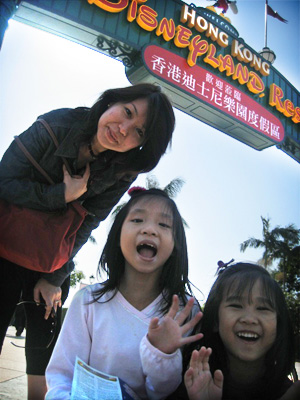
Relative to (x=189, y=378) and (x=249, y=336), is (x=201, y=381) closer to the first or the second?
(x=189, y=378)

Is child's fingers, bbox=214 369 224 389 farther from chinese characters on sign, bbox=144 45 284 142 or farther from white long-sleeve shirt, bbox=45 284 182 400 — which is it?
chinese characters on sign, bbox=144 45 284 142

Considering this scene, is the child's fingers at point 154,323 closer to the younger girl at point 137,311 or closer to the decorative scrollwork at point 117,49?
the younger girl at point 137,311

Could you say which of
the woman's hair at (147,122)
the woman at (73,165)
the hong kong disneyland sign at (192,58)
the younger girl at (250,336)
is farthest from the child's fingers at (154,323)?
the hong kong disneyland sign at (192,58)

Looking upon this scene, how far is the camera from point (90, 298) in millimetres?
1216

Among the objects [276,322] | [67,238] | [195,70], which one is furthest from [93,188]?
[195,70]

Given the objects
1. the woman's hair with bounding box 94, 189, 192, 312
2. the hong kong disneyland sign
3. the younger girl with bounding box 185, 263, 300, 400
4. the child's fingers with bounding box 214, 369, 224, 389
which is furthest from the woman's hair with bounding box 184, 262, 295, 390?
the hong kong disneyland sign

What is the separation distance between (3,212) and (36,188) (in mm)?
154

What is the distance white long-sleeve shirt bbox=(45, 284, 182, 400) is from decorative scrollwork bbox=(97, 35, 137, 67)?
9.40ft

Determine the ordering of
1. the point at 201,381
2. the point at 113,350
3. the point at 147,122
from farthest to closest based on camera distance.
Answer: the point at 147,122
the point at 113,350
the point at 201,381

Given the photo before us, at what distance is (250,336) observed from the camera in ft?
3.51

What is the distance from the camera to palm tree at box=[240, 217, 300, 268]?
1766 centimetres

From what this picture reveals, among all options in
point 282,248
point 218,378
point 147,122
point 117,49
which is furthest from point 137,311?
point 282,248

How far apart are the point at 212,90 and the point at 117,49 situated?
132 centimetres

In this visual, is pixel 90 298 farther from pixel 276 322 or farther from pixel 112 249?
pixel 276 322
